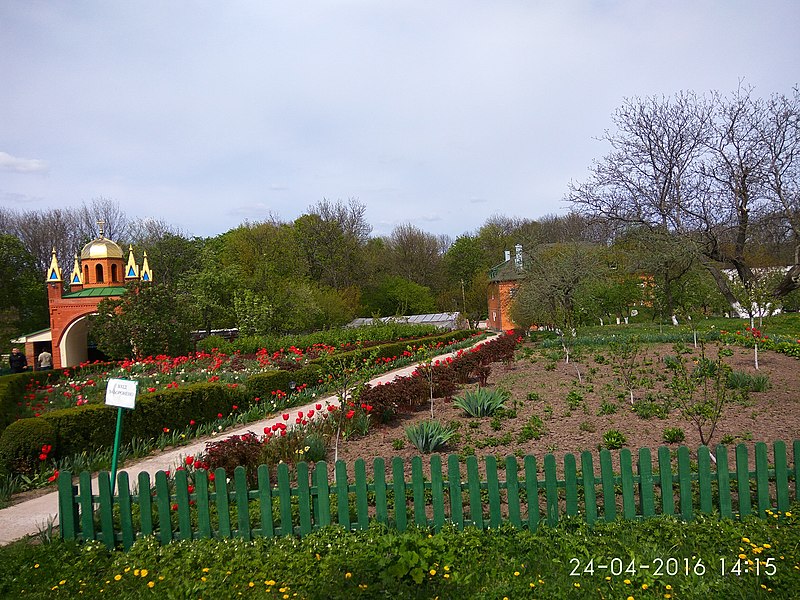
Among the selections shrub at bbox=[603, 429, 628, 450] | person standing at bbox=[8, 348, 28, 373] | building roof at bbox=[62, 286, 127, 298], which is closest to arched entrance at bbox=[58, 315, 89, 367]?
building roof at bbox=[62, 286, 127, 298]

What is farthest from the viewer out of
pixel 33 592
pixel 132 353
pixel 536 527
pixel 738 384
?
pixel 132 353

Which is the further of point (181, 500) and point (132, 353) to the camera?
point (132, 353)

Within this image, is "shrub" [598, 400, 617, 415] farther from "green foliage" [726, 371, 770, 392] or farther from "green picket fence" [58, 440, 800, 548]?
"green picket fence" [58, 440, 800, 548]

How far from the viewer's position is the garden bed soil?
6.36m

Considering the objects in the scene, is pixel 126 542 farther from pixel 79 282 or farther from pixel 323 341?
pixel 79 282

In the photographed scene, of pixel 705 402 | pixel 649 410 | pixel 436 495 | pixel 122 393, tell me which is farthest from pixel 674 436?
pixel 122 393

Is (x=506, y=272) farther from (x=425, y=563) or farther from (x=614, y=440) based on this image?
(x=425, y=563)

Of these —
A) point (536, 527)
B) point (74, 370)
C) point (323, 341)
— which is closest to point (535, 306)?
point (323, 341)

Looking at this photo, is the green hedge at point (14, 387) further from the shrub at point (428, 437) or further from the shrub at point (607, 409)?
the shrub at point (607, 409)

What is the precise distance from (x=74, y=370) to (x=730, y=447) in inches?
725

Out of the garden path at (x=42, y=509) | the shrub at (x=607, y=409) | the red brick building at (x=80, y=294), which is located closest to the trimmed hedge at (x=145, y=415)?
the garden path at (x=42, y=509)

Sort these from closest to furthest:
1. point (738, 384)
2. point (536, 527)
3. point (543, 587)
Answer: point (543, 587), point (536, 527), point (738, 384)

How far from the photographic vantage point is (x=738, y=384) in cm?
884

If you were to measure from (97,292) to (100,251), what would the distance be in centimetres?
233
